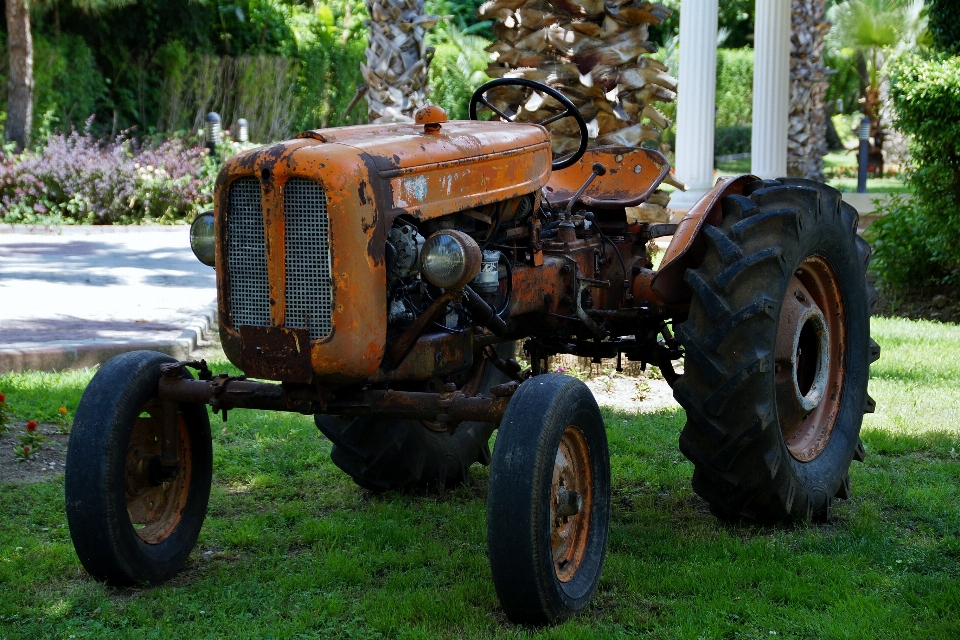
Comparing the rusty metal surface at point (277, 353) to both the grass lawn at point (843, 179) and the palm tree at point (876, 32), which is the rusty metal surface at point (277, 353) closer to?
the grass lawn at point (843, 179)

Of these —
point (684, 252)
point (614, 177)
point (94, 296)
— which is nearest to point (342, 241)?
point (684, 252)

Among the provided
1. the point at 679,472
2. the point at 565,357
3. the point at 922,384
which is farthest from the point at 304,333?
the point at 922,384

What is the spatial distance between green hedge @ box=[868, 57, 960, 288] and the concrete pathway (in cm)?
660

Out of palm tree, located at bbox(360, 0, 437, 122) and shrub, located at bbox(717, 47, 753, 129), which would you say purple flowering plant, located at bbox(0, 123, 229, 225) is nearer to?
palm tree, located at bbox(360, 0, 437, 122)

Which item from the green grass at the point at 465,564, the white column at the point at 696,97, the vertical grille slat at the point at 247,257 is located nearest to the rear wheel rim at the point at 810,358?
the green grass at the point at 465,564

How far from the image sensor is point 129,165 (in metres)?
16.2

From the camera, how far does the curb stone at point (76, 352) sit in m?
7.61

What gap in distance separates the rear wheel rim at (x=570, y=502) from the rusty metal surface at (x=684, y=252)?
95 centimetres

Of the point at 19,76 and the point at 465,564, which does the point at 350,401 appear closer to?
the point at 465,564

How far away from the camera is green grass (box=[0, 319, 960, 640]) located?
372 cm

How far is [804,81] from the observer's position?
2131 centimetres

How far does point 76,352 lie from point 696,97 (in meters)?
9.14

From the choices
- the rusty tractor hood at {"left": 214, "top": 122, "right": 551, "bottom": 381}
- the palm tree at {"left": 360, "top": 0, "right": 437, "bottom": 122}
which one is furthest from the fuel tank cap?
the palm tree at {"left": 360, "top": 0, "right": 437, "bottom": 122}

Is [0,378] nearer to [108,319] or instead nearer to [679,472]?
[108,319]
